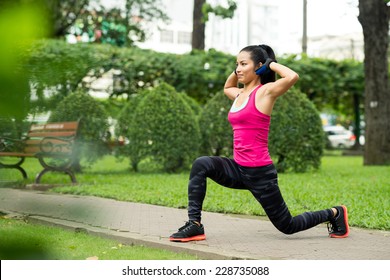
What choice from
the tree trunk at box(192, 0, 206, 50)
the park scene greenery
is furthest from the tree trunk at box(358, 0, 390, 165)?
the tree trunk at box(192, 0, 206, 50)

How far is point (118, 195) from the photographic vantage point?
9930 millimetres

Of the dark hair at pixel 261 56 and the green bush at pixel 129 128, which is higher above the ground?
the dark hair at pixel 261 56

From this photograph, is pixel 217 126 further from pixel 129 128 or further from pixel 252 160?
pixel 252 160

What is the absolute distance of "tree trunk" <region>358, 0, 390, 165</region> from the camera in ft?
60.9

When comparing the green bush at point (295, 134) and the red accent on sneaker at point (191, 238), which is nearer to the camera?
the red accent on sneaker at point (191, 238)

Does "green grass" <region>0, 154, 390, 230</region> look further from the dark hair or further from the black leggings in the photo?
the dark hair

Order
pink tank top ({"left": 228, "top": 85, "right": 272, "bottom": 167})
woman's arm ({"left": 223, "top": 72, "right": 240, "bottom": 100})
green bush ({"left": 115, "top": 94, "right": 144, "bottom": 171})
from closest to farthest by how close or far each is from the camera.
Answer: pink tank top ({"left": 228, "top": 85, "right": 272, "bottom": 167}), woman's arm ({"left": 223, "top": 72, "right": 240, "bottom": 100}), green bush ({"left": 115, "top": 94, "right": 144, "bottom": 171})

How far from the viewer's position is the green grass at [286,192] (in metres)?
8.30

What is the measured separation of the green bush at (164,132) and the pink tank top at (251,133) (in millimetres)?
8702

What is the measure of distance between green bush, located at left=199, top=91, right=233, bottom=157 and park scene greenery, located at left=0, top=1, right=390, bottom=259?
2 cm

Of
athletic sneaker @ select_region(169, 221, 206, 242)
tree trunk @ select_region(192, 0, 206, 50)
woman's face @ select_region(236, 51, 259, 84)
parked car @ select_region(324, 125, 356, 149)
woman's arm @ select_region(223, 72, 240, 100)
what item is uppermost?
tree trunk @ select_region(192, 0, 206, 50)

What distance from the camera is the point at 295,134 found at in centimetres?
1503

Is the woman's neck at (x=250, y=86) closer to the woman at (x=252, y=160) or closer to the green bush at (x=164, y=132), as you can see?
the woman at (x=252, y=160)

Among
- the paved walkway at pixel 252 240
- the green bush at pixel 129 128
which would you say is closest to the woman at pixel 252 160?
the paved walkway at pixel 252 240
